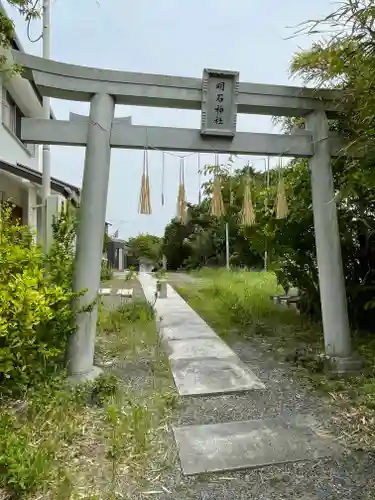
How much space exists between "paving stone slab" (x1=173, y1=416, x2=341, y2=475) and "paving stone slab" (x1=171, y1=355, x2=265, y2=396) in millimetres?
729

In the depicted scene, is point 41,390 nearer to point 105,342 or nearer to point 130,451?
point 130,451

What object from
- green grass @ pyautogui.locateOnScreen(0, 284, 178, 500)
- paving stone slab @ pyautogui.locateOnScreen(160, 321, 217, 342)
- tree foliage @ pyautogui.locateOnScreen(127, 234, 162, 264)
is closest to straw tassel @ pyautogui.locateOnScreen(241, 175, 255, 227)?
green grass @ pyautogui.locateOnScreen(0, 284, 178, 500)

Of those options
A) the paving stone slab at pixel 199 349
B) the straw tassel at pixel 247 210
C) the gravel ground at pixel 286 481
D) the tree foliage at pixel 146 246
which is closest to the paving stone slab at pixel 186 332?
the paving stone slab at pixel 199 349

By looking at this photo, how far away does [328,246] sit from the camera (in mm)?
4594

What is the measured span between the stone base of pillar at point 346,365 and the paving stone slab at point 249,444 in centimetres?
123

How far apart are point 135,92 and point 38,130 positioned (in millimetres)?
1070

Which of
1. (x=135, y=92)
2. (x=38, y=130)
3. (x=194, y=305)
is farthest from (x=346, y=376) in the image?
(x=194, y=305)

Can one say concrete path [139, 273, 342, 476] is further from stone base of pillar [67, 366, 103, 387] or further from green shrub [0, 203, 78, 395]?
green shrub [0, 203, 78, 395]

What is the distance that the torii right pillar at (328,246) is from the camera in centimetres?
457

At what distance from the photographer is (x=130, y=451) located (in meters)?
2.82

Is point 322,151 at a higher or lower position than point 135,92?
lower

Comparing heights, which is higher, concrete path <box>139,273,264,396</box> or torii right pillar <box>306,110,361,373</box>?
torii right pillar <box>306,110,361,373</box>

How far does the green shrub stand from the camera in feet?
10.7

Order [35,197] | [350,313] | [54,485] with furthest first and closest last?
[35,197] → [350,313] → [54,485]
